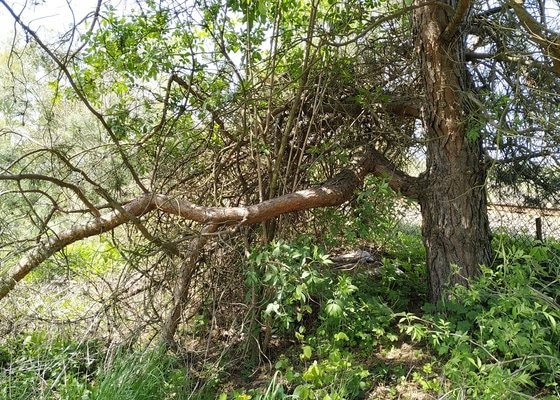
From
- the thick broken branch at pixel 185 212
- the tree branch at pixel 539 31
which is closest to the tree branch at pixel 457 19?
the tree branch at pixel 539 31

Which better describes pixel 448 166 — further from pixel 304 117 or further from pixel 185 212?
pixel 185 212

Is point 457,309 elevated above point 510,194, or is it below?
below

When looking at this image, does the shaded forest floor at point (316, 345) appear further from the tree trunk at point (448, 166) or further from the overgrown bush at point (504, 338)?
the tree trunk at point (448, 166)

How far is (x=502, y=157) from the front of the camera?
12.2ft

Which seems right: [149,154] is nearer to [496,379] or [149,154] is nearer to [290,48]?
[290,48]

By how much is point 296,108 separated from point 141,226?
4.93 feet

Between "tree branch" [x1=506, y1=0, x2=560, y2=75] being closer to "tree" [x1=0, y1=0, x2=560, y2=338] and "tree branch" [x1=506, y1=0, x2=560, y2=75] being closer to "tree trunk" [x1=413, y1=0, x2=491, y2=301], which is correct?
"tree" [x1=0, y1=0, x2=560, y2=338]

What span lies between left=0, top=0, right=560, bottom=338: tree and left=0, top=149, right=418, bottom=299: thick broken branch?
0.01 m

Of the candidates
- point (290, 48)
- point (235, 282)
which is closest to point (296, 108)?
point (290, 48)

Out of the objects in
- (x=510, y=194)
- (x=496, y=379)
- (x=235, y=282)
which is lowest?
(x=496, y=379)

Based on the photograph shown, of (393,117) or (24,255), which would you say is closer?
(24,255)

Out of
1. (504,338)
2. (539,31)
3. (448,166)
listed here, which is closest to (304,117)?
(448,166)

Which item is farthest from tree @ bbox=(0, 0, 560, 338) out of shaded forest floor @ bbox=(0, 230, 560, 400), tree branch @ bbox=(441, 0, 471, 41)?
shaded forest floor @ bbox=(0, 230, 560, 400)

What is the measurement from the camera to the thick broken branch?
3.13m
